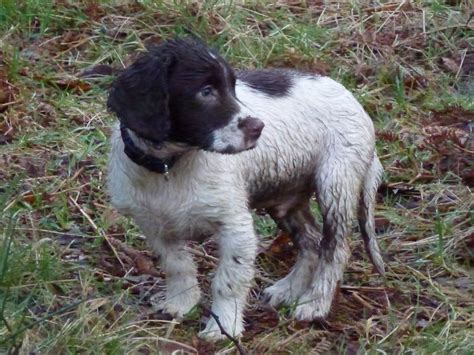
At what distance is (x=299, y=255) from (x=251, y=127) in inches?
45.0

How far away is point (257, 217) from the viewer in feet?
21.5

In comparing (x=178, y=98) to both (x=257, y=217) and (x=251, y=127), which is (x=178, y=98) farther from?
(x=257, y=217)

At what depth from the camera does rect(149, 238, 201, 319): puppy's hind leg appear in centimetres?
528

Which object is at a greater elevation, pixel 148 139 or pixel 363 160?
pixel 148 139

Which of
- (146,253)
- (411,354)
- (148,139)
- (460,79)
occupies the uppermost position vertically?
(148,139)

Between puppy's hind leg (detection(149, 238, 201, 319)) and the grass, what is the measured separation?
0.06 meters

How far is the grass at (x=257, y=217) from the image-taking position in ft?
16.9

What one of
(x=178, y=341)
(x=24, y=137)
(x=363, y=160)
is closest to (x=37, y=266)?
(x=178, y=341)

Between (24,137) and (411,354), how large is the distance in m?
3.01

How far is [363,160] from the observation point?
18.1ft

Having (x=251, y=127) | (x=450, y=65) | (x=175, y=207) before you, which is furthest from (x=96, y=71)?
(x=251, y=127)

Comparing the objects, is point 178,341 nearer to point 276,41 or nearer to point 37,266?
point 37,266

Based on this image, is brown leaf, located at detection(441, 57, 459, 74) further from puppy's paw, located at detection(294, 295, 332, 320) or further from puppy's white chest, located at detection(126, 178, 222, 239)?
puppy's white chest, located at detection(126, 178, 222, 239)

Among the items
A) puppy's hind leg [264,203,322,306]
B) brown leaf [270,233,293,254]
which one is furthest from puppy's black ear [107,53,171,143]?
brown leaf [270,233,293,254]
